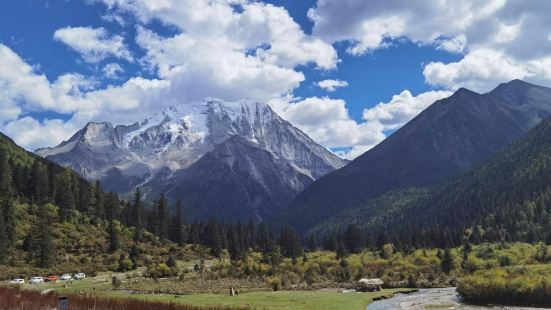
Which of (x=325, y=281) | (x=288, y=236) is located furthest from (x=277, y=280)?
(x=288, y=236)

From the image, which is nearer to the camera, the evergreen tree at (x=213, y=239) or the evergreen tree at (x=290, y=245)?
the evergreen tree at (x=290, y=245)

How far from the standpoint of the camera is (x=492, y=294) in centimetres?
5072

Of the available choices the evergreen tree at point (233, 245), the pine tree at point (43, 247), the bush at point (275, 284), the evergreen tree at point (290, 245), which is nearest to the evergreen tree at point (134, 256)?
the pine tree at point (43, 247)

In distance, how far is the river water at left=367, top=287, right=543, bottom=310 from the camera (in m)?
47.8

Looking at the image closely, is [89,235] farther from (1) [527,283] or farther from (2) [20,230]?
(1) [527,283]

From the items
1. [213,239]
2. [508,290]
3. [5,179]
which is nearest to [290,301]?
[508,290]

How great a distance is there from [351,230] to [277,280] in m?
127

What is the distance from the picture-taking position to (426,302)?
5181cm

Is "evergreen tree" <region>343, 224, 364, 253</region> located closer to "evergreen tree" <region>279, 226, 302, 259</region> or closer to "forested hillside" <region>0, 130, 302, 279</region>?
"evergreen tree" <region>279, 226, 302, 259</region>

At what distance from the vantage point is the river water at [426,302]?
47816 millimetres

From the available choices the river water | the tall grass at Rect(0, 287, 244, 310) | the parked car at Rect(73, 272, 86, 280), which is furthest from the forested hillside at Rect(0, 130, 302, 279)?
the tall grass at Rect(0, 287, 244, 310)

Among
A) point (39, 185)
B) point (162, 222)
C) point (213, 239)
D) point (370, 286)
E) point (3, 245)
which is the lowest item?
point (370, 286)

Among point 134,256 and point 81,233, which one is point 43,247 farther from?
point 81,233

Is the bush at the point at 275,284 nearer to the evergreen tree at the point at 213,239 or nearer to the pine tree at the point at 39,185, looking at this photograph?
the evergreen tree at the point at 213,239
